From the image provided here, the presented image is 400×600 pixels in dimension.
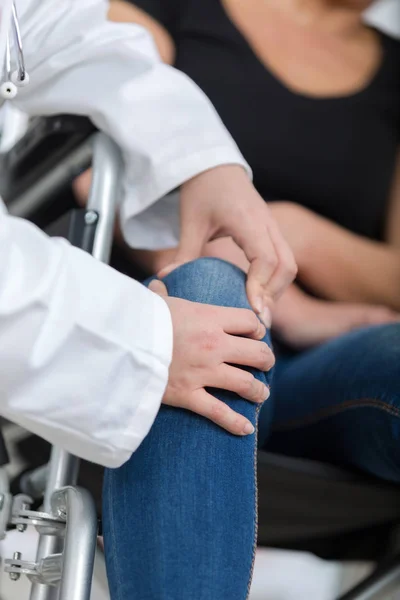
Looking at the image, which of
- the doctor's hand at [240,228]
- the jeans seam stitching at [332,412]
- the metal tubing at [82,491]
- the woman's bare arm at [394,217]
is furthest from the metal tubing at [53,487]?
the woman's bare arm at [394,217]

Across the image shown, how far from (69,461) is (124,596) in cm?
16

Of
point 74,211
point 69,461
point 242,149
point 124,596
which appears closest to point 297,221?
point 242,149

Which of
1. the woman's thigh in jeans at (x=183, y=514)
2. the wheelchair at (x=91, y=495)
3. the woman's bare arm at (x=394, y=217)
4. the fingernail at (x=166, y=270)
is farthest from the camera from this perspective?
the woman's bare arm at (x=394, y=217)

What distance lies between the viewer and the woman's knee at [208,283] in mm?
620

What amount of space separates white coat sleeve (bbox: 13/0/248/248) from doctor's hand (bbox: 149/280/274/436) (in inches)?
9.6

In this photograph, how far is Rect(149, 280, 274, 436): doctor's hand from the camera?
54 centimetres

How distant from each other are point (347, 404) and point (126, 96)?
425 mm

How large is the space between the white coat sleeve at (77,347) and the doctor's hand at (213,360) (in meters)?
0.02

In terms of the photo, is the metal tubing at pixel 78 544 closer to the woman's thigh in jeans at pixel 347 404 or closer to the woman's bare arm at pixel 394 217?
the woman's thigh in jeans at pixel 347 404

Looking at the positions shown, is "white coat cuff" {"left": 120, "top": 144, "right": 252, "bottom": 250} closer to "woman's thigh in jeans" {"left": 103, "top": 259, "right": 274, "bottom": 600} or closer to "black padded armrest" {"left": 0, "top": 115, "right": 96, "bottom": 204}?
"black padded armrest" {"left": 0, "top": 115, "right": 96, "bottom": 204}

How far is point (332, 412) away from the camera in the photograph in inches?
31.3

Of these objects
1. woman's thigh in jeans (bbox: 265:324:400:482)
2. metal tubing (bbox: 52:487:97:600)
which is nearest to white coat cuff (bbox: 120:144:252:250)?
woman's thigh in jeans (bbox: 265:324:400:482)

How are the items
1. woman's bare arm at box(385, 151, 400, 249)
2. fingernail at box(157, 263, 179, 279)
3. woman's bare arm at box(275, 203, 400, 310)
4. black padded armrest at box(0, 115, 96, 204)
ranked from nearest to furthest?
1. fingernail at box(157, 263, 179, 279)
2. black padded armrest at box(0, 115, 96, 204)
3. woman's bare arm at box(275, 203, 400, 310)
4. woman's bare arm at box(385, 151, 400, 249)

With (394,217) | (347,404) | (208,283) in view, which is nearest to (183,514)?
(208,283)
